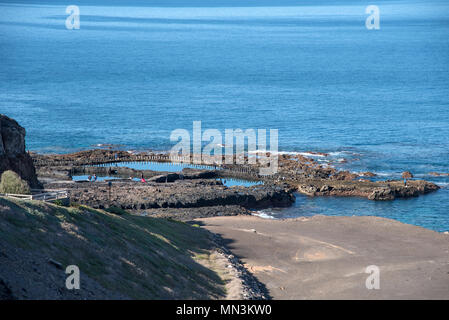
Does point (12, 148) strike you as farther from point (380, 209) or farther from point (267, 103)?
point (267, 103)

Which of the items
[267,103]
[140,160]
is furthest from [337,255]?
[267,103]

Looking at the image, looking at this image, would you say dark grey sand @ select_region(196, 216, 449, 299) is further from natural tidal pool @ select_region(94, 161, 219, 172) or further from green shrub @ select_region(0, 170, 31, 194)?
natural tidal pool @ select_region(94, 161, 219, 172)

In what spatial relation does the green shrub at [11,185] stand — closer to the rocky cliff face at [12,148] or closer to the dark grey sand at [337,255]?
the rocky cliff face at [12,148]

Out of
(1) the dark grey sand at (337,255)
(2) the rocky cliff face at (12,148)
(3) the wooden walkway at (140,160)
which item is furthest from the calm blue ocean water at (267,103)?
(2) the rocky cliff face at (12,148)

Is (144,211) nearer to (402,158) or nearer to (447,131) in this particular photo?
(402,158)

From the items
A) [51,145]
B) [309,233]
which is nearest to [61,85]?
[51,145]
